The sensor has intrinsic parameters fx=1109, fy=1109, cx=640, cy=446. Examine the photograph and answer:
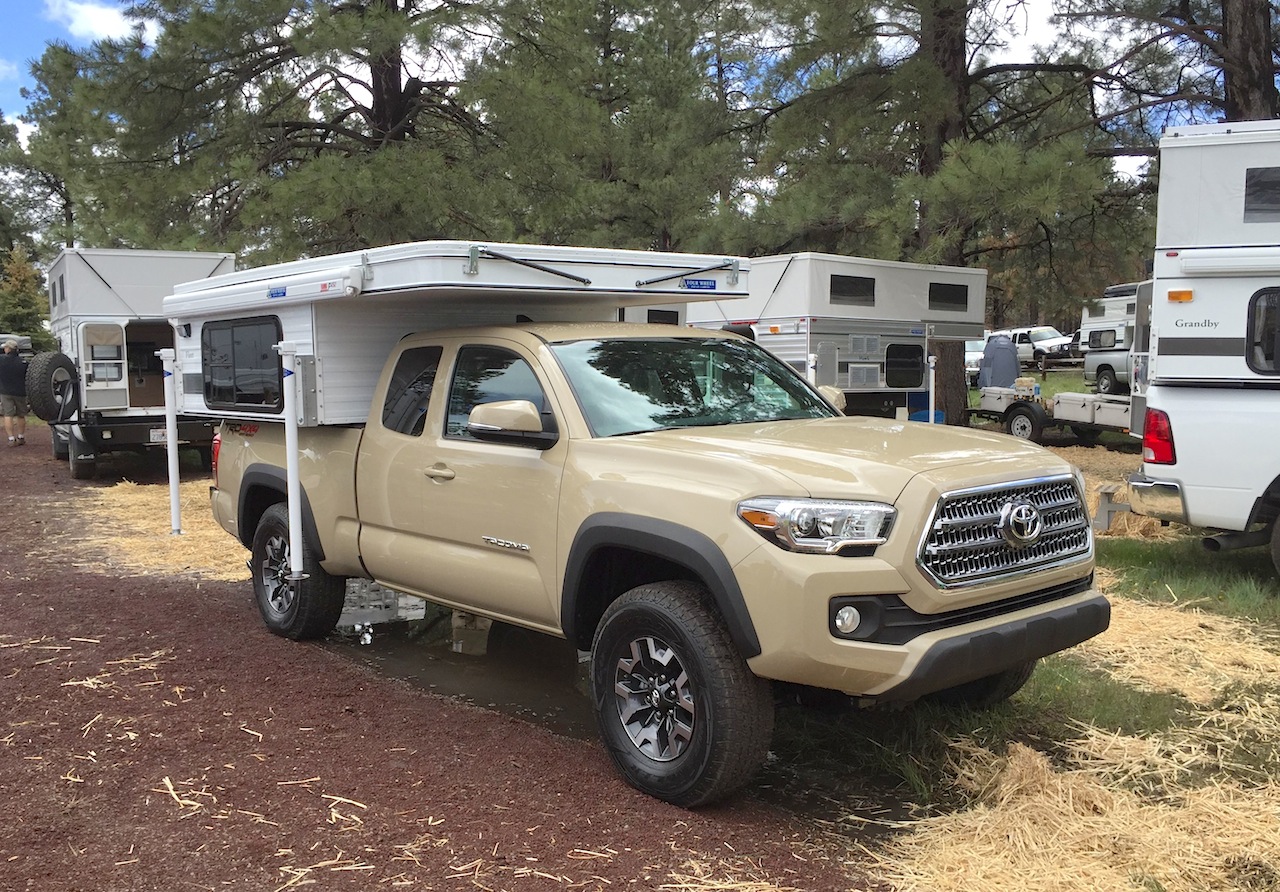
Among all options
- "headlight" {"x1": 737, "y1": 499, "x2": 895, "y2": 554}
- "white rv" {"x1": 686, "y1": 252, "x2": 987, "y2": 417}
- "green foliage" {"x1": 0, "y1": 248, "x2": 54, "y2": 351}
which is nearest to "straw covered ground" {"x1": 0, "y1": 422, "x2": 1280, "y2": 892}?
"headlight" {"x1": 737, "y1": 499, "x2": 895, "y2": 554}

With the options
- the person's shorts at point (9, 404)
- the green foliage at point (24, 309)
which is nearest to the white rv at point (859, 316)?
the person's shorts at point (9, 404)

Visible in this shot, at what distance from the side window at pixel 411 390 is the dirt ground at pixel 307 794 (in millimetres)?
1366

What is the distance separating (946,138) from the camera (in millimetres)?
13984

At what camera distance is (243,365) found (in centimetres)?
675

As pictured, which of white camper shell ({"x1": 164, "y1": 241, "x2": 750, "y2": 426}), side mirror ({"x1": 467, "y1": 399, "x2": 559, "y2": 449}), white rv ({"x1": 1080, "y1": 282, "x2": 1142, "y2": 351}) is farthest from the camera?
white rv ({"x1": 1080, "y1": 282, "x2": 1142, "y2": 351})

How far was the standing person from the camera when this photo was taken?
1816 centimetres

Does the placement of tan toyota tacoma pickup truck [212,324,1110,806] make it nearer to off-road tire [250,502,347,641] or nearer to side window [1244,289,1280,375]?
off-road tire [250,502,347,641]

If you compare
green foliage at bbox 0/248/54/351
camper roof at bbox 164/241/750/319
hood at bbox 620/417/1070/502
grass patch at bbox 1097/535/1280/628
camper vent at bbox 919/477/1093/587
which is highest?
green foliage at bbox 0/248/54/351

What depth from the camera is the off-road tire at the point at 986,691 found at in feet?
16.4

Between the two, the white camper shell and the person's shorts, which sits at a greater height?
the white camper shell

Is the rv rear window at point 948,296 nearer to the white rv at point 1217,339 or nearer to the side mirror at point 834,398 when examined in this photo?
the white rv at point 1217,339

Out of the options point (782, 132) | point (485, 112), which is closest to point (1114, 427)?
point (782, 132)

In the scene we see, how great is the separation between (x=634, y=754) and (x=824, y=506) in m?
1.29

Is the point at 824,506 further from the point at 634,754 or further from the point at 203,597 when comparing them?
the point at 203,597
